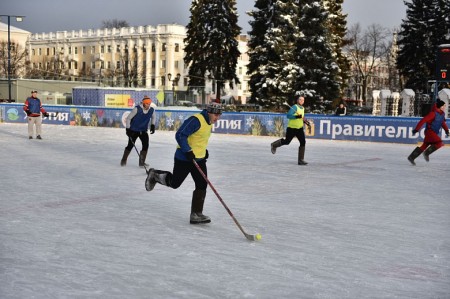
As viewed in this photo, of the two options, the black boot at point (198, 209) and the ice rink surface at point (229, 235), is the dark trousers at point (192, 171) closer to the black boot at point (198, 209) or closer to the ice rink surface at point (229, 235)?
the black boot at point (198, 209)

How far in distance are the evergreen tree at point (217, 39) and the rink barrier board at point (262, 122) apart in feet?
77.9

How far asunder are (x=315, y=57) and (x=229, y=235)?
2884 cm

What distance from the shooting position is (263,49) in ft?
117

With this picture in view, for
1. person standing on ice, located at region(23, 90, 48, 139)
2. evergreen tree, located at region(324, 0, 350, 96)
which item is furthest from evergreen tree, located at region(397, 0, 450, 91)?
person standing on ice, located at region(23, 90, 48, 139)

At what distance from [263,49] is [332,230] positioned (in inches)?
1202

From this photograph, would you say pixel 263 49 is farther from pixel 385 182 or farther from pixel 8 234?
pixel 8 234

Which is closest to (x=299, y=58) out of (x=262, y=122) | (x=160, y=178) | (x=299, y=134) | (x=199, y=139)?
(x=262, y=122)

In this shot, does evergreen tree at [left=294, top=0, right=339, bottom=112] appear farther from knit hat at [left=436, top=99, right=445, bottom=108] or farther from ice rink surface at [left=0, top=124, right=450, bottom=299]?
ice rink surface at [left=0, top=124, right=450, bottom=299]

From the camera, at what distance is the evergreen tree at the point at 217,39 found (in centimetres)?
4944

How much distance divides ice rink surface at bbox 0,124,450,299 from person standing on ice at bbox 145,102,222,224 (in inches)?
12.6

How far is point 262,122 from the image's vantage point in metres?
21.6

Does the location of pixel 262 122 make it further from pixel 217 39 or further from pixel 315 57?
pixel 217 39

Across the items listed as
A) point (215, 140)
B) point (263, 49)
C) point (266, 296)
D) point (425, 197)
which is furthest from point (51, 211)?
point (263, 49)

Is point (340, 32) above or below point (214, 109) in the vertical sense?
above
